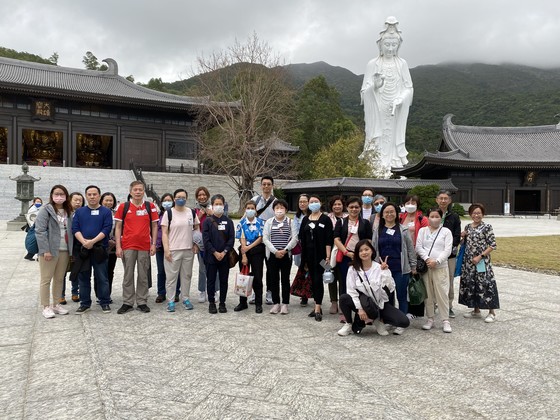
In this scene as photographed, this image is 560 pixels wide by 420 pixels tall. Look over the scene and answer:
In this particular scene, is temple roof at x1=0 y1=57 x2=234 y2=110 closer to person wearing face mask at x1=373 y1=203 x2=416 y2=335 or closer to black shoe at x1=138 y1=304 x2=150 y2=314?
black shoe at x1=138 y1=304 x2=150 y2=314

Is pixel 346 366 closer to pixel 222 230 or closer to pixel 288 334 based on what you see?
pixel 288 334

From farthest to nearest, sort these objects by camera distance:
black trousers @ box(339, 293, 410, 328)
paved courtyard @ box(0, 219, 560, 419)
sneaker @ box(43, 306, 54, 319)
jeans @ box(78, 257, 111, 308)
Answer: jeans @ box(78, 257, 111, 308) → sneaker @ box(43, 306, 54, 319) → black trousers @ box(339, 293, 410, 328) → paved courtyard @ box(0, 219, 560, 419)

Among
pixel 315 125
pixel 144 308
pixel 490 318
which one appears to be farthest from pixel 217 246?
pixel 315 125

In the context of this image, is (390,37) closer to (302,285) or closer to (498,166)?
(498,166)

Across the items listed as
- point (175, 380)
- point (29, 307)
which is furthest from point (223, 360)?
point (29, 307)

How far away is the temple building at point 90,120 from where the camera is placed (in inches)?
1117

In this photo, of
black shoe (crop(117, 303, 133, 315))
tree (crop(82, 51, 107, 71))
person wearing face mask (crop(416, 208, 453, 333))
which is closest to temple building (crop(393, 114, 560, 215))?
person wearing face mask (crop(416, 208, 453, 333))

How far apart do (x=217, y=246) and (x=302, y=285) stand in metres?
1.35

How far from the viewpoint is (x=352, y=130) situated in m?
43.1

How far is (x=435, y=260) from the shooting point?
4.97 m

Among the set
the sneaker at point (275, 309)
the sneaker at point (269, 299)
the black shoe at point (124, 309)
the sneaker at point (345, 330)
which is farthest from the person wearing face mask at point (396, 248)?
the black shoe at point (124, 309)

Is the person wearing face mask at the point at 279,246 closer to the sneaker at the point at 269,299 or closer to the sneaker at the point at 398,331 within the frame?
the sneaker at the point at 269,299

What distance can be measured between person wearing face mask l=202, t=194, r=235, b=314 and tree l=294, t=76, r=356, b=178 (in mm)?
35943

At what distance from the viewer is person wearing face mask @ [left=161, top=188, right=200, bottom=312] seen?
5.76 m
